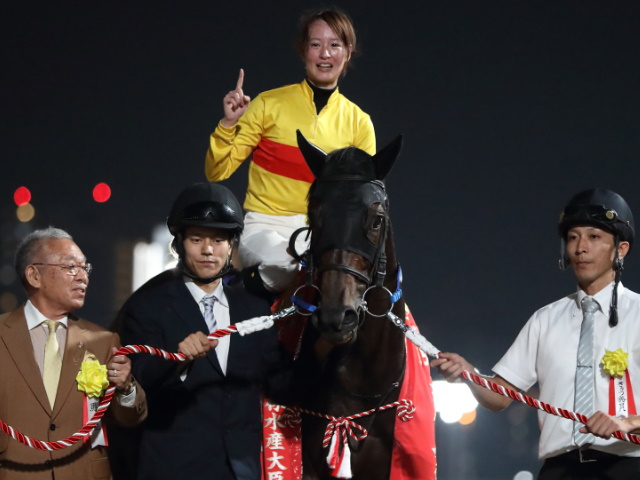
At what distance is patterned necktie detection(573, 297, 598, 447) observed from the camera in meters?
2.88

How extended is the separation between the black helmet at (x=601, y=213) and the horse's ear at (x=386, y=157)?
0.66 m

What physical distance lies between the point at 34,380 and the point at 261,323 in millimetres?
873

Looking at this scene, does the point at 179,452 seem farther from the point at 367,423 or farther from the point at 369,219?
the point at 369,219

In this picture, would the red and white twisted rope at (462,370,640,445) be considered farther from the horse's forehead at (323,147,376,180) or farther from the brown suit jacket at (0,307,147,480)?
the brown suit jacket at (0,307,147,480)

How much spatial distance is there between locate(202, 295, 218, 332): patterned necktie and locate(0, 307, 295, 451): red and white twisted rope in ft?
0.88

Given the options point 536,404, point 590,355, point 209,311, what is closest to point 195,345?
point 209,311

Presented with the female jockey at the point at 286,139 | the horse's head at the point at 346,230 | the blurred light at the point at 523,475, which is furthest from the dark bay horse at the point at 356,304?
the blurred light at the point at 523,475

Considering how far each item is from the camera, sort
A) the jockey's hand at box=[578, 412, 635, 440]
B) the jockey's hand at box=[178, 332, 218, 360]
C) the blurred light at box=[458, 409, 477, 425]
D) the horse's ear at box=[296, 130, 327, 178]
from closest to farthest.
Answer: the jockey's hand at box=[578, 412, 635, 440]
the jockey's hand at box=[178, 332, 218, 360]
the horse's ear at box=[296, 130, 327, 178]
the blurred light at box=[458, 409, 477, 425]

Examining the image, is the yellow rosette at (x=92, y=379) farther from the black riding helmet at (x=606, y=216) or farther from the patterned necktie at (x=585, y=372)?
the black riding helmet at (x=606, y=216)

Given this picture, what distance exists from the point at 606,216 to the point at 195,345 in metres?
1.51

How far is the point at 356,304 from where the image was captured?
282 centimetres

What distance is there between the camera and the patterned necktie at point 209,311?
307 cm

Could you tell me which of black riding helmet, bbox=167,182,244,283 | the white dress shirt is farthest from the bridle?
the white dress shirt

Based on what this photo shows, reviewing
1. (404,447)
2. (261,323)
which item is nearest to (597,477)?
(404,447)
